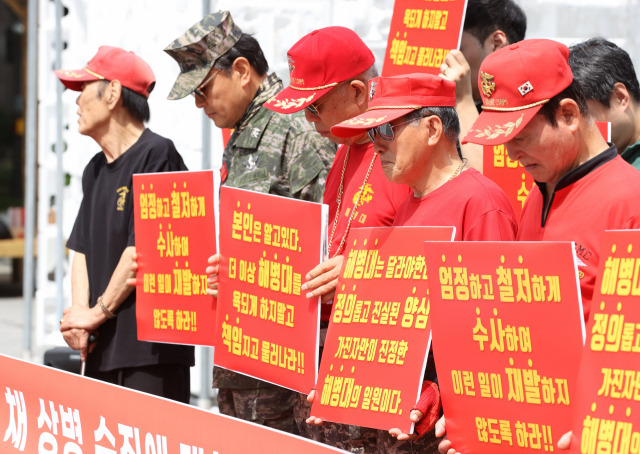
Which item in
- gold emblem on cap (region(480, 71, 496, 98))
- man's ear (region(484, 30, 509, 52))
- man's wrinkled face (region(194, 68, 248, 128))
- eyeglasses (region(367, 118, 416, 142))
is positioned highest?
man's ear (region(484, 30, 509, 52))

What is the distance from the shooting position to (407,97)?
2.55 metres

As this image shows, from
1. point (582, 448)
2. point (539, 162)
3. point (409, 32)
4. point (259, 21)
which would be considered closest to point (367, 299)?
point (539, 162)

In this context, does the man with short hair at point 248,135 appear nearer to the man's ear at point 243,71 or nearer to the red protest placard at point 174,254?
the man's ear at point 243,71

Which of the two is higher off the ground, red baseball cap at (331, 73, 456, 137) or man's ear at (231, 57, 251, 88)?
red baseball cap at (331, 73, 456, 137)

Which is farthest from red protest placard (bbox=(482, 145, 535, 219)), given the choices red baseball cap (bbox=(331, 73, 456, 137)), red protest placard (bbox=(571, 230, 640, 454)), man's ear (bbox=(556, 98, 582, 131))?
red protest placard (bbox=(571, 230, 640, 454))

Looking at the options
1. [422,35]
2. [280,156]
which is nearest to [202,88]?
[280,156]

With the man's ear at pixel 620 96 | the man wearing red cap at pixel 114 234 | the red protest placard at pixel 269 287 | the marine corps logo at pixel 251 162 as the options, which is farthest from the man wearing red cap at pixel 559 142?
the man wearing red cap at pixel 114 234

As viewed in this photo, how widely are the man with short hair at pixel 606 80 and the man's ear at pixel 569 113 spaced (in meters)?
0.25

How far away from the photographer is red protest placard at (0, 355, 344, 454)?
252cm

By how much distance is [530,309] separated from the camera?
84.9 inches

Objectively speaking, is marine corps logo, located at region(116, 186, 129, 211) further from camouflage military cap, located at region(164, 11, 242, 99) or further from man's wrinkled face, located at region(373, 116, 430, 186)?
man's wrinkled face, located at region(373, 116, 430, 186)

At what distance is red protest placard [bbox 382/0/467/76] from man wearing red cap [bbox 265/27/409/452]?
195 mm

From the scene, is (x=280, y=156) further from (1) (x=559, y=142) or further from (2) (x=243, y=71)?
(1) (x=559, y=142)

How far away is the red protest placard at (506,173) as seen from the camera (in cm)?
307
